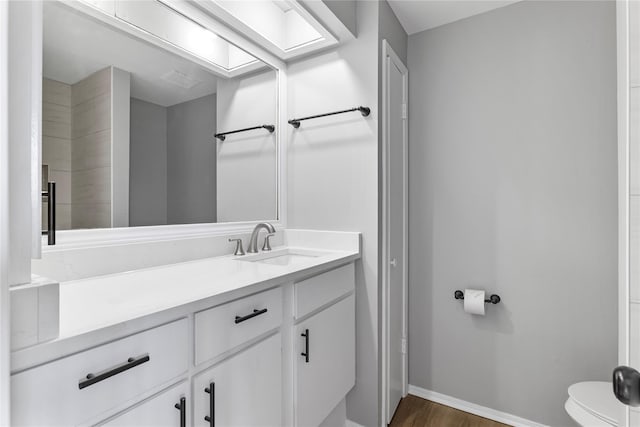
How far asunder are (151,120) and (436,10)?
1755 mm

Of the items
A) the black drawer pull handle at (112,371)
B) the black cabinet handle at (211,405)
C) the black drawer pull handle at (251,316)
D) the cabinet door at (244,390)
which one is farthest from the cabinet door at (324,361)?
the black drawer pull handle at (112,371)

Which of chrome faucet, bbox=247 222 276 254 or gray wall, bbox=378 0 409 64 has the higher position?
gray wall, bbox=378 0 409 64

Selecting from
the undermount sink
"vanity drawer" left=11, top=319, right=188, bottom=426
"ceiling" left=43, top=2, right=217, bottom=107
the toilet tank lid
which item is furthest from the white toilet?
"ceiling" left=43, top=2, right=217, bottom=107

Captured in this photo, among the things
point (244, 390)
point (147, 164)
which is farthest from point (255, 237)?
point (244, 390)

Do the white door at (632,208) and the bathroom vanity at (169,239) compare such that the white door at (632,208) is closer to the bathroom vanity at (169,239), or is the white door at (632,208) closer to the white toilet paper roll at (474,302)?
the bathroom vanity at (169,239)

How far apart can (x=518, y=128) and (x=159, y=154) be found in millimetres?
1950

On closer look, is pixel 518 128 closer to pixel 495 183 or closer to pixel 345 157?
pixel 495 183

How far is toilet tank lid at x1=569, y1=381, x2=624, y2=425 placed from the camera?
126 centimetres

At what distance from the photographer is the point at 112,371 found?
2.28 ft

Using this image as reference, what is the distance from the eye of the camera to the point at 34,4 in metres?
0.57

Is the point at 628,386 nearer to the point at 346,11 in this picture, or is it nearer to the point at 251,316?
the point at 251,316

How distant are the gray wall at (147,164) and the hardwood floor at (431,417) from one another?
1.76 m

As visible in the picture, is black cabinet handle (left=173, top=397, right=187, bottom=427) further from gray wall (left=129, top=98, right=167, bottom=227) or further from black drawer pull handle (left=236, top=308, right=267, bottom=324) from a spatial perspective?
gray wall (left=129, top=98, right=167, bottom=227)

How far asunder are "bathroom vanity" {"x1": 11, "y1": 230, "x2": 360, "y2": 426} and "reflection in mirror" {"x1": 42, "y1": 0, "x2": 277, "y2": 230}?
1.03ft
